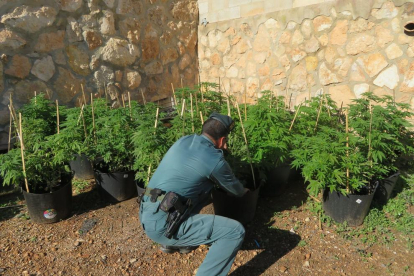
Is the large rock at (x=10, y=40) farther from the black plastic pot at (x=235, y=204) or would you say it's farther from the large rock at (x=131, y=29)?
the black plastic pot at (x=235, y=204)

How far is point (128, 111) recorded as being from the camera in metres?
4.52

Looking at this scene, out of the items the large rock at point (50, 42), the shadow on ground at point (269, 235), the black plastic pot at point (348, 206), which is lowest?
the shadow on ground at point (269, 235)

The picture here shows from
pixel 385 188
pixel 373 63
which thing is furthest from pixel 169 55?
pixel 385 188

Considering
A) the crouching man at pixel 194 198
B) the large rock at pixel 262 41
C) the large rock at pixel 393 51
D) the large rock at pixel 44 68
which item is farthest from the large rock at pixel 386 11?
the large rock at pixel 44 68

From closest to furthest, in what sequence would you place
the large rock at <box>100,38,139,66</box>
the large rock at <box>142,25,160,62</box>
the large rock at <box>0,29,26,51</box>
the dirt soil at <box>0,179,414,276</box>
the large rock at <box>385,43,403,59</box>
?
the dirt soil at <box>0,179,414,276</box> < the large rock at <box>385,43,403,59</box> < the large rock at <box>0,29,26,51</box> < the large rock at <box>100,38,139,66</box> < the large rock at <box>142,25,160,62</box>

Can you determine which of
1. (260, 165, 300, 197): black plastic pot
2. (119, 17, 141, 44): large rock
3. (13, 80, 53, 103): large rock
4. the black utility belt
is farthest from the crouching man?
(119, 17, 141, 44): large rock

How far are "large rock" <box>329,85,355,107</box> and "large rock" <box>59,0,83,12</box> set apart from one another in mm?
4368

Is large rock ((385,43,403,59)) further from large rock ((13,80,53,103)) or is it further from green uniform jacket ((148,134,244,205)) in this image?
large rock ((13,80,53,103))

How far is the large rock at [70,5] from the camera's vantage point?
16.5 ft

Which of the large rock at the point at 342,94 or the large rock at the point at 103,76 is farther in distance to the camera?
the large rock at the point at 103,76

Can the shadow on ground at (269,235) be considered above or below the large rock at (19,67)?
below

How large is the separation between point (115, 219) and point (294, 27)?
4194 mm

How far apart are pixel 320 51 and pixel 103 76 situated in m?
3.77

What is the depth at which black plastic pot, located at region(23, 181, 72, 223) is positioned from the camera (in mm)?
3682
